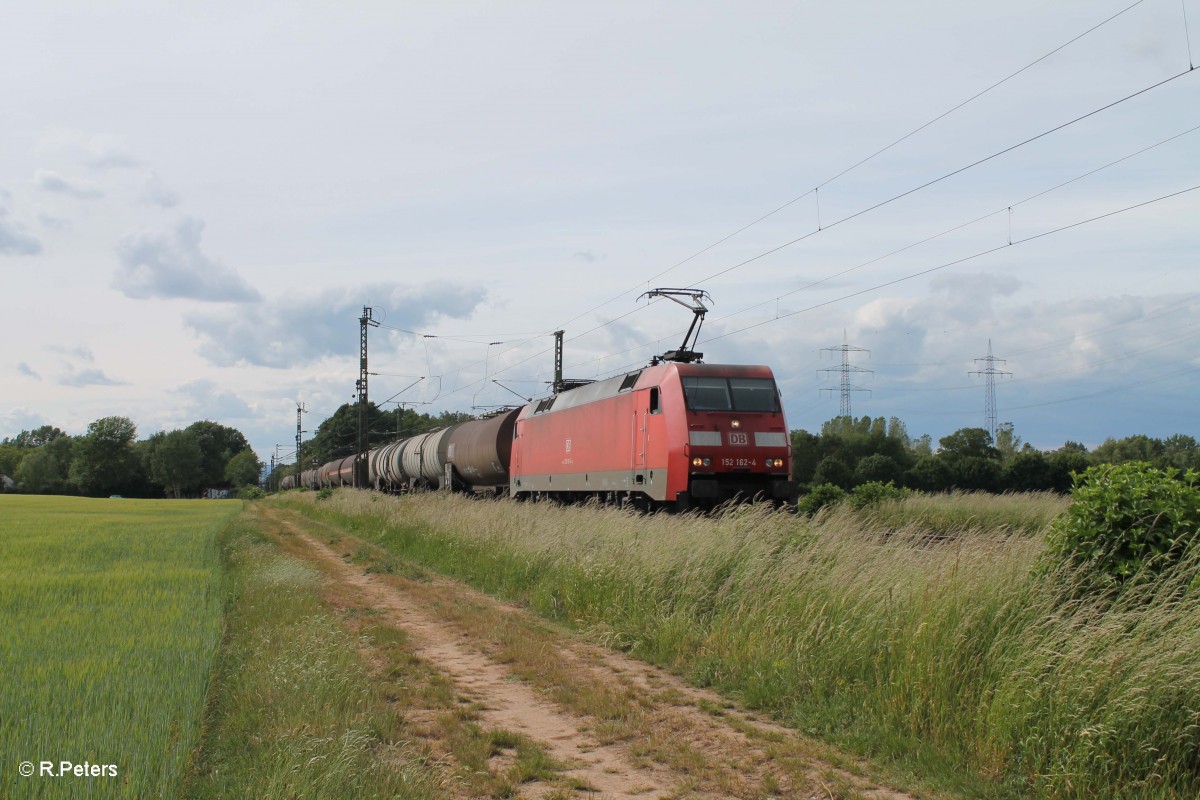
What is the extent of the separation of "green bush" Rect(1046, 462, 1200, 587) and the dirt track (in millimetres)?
2476

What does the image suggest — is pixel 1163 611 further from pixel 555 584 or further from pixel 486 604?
pixel 486 604

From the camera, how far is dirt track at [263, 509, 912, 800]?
19.0ft

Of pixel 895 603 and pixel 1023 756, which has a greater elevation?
pixel 895 603

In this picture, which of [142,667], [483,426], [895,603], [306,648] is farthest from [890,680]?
[483,426]

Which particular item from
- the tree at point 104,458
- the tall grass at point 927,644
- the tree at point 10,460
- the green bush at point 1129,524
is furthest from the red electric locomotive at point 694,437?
the tree at point 10,460

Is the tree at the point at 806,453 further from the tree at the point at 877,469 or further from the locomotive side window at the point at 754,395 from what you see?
the locomotive side window at the point at 754,395

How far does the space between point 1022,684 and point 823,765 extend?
1.38 metres

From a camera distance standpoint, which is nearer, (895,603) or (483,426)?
(895,603)

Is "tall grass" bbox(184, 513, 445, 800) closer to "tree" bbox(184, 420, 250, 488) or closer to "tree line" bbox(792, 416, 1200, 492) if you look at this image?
"tree line" bbox(792, 416, 1200, 492)

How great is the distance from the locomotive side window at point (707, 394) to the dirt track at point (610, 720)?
7.47 meters

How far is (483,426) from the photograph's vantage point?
115 feet

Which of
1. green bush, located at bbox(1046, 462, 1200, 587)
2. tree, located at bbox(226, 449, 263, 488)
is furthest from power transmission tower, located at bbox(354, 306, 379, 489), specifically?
tree, located at bbox(226, 449, 263, 488)

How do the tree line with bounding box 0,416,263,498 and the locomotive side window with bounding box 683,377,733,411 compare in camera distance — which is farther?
the tree line with bounding box 0,416,263,498

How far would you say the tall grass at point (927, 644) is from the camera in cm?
538
